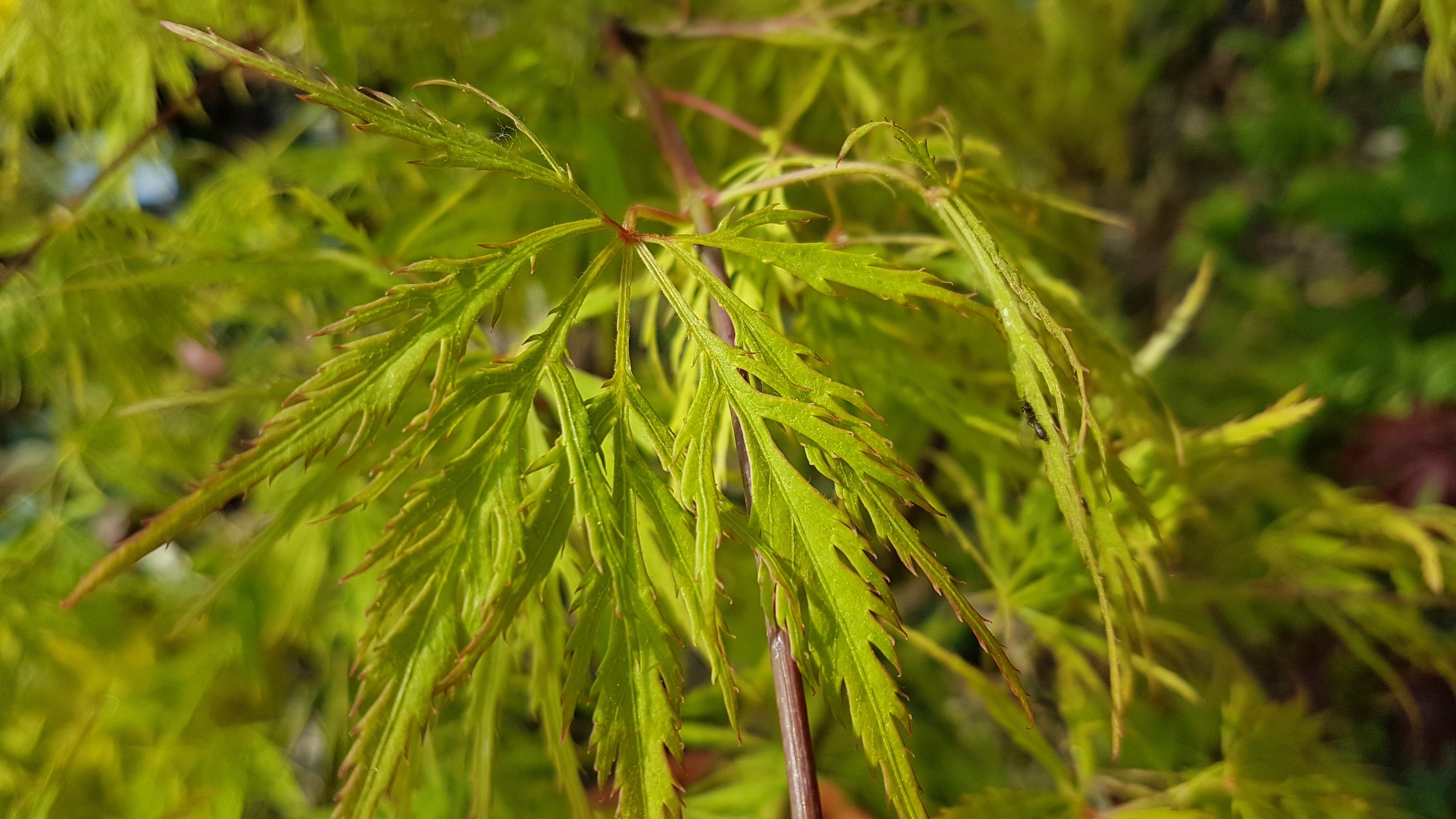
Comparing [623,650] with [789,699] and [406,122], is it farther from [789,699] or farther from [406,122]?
[406,122]

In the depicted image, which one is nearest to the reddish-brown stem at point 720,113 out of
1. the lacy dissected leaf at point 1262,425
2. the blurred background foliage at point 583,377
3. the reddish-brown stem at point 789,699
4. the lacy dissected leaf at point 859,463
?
the blurred background foliage at point 583,377

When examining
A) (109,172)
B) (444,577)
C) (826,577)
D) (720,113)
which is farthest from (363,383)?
(109,172)

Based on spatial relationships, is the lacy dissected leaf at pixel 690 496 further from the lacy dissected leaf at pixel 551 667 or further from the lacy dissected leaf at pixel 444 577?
the lacy dissected leaf at pixel 551 667

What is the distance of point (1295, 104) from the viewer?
1.78 m

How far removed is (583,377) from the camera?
1.80 feet

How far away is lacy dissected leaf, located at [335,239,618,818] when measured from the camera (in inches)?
12.3

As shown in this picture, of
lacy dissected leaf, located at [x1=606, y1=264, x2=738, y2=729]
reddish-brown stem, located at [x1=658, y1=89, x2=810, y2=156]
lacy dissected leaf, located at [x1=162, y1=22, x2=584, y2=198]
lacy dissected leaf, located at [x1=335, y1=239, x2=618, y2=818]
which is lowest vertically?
lacy dissected leaf, located at [x1=335, y1=239, x2=618, y2=818]

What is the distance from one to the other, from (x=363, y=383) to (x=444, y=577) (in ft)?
0.27

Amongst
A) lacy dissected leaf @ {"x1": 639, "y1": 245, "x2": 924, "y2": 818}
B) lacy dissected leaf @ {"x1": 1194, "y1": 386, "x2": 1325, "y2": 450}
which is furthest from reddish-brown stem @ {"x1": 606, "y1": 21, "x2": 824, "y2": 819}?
lacy dissected leaf @ {"x1": 1194, "y1": 386, "x2": 1325, "y2": 450}

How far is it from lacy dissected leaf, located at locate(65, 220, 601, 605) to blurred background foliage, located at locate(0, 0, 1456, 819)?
124 mm

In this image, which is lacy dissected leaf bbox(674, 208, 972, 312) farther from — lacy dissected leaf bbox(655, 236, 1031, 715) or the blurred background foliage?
the blurred background foliage

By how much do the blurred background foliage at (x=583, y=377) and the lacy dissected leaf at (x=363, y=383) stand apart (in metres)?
0.12

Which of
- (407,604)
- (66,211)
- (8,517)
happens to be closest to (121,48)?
(66,211)

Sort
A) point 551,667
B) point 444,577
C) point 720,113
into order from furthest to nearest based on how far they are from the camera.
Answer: point 720,113, point 551,667, point 444,577
